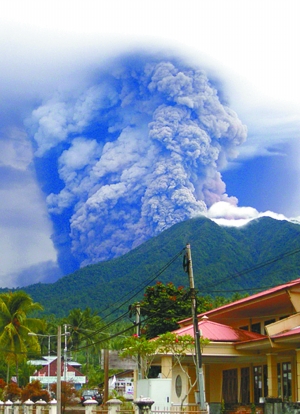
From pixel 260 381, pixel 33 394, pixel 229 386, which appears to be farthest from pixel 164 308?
pixel 260 381

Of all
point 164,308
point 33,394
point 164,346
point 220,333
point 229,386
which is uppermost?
point 164,308

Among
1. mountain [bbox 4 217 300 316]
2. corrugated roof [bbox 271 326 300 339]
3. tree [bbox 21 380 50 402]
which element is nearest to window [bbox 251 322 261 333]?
corrugated roof [bbox 271 326 300 339]

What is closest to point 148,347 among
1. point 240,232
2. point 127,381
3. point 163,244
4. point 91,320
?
point 127,381

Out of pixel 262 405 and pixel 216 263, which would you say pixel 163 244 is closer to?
pixel 216 263

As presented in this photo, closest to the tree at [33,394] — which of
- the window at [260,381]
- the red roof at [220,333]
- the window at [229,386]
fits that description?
the window at [229,386]

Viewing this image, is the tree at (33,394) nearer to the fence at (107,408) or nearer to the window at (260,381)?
the fence at (107,408)

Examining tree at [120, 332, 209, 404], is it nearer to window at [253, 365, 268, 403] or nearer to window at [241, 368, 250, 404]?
window at [253, 365, 268, 403]

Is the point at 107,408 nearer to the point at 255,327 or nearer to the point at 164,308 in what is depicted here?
the point at 255,327
